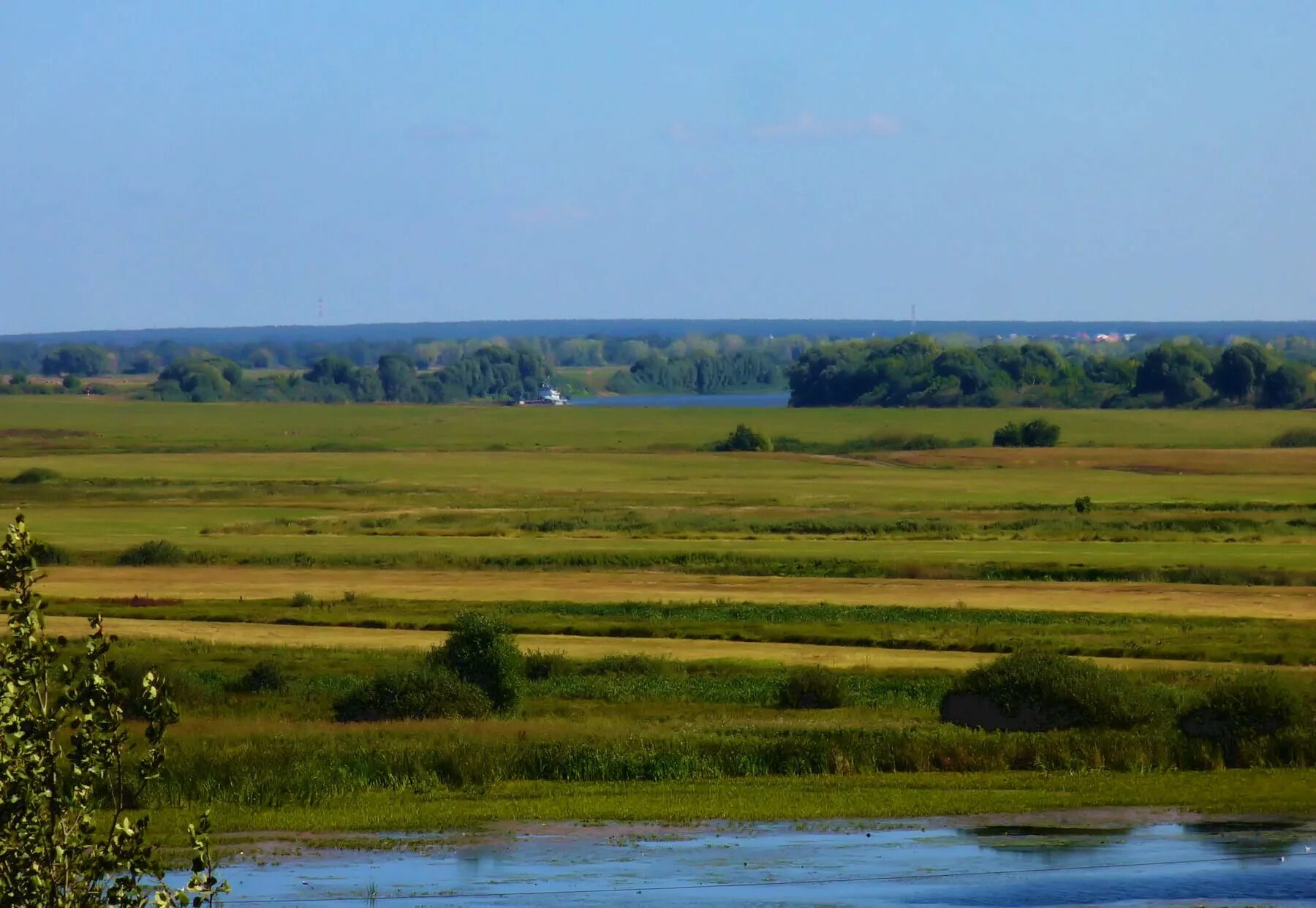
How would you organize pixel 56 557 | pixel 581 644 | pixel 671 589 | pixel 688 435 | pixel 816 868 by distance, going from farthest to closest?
pixel 688 435 < pixel 56 557 < pixel 671 589 < pixel 581 644 < pixel 816 868

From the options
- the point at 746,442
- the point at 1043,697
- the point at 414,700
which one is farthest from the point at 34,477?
the point at 1043,697

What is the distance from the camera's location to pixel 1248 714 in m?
33.6

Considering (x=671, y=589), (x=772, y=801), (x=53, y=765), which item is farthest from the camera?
A: (x=671, y=589)

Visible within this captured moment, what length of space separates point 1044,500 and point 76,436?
110 metres

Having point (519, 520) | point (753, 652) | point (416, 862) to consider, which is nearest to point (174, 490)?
point (519, 520)

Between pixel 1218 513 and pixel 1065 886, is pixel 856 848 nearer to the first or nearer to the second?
pixel 1065 886

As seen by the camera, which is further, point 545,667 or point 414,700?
point 545,667

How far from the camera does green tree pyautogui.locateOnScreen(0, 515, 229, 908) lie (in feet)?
37.3

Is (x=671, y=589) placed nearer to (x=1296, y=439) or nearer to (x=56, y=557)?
(x=56, y=557)

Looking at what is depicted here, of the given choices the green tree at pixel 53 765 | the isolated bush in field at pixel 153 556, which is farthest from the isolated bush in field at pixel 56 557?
the green tree at pixel 53 765

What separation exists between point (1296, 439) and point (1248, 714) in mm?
134409

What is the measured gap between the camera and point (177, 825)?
87.7 ft

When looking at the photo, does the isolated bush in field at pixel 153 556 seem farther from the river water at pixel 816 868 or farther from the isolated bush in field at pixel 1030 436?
the isolated bush in field at pixel 1030 436

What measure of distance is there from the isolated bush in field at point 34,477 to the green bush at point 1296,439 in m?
96.4
